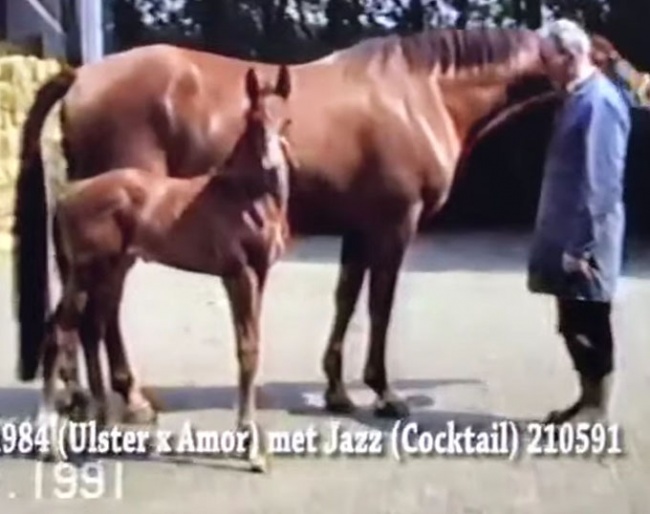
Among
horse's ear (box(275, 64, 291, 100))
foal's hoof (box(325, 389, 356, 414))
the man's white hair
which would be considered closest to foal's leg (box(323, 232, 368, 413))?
foal's hoof (box(325, 389, 356, 414))

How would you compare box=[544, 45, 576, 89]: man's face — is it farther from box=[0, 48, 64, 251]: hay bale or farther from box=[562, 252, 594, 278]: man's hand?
A: box=[0, 48, 64, 251]: hay bale

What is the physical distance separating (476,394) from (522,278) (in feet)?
0.42

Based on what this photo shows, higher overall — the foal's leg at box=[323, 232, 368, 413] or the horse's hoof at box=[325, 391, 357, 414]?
the foal's leg at box=[323, 232, 368, 413]

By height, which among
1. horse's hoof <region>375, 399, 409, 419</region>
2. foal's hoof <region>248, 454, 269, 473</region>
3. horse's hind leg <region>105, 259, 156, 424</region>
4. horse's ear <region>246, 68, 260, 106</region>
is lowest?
foal's hoof <region>248, 454, 269, 473</region>

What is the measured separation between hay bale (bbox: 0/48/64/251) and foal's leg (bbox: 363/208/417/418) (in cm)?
33

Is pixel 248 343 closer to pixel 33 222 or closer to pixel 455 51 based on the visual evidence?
pixel 33 222

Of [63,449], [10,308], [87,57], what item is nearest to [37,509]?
[63,449]

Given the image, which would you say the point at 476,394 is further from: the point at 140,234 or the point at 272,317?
the point at 140,234

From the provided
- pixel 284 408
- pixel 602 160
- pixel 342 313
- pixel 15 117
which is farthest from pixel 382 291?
pixel 15 117

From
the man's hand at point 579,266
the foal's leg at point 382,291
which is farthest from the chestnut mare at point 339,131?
the man's hand at point 579,266

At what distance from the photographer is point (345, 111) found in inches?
53.5

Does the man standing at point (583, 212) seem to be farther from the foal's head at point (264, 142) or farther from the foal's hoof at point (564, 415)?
the foal's head at point (264, 142)

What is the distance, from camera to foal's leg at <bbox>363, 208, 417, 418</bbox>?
137 centimetres

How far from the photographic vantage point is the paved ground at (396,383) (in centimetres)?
135
